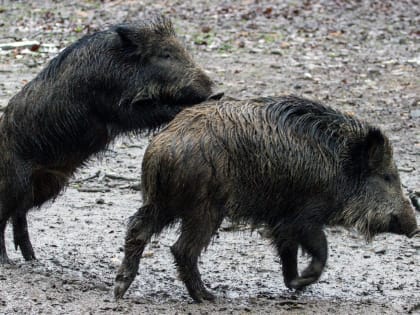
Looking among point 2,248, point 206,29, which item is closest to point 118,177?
point 2,248

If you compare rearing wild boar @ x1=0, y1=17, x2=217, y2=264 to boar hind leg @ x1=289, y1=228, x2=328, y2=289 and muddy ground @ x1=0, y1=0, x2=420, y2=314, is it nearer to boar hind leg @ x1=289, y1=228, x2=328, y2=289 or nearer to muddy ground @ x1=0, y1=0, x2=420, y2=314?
muddy ground @ x1=0, y1=0, x2=420, y2=314

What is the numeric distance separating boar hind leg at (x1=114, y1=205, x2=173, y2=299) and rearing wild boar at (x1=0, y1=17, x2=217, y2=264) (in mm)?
927

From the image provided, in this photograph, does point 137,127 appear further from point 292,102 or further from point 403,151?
point 403,151

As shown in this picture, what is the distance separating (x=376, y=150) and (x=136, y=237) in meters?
1.59

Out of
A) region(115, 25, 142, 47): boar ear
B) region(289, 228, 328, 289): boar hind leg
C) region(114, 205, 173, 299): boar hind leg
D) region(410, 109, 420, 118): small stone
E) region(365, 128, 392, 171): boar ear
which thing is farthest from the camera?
region(410, 109, 420, 118): small stone

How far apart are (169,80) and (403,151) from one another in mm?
3932

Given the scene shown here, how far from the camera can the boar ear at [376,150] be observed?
19.8 feet

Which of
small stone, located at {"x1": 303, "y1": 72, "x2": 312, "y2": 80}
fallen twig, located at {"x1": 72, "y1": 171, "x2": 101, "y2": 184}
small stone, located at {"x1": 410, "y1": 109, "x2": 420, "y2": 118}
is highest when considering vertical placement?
small stone, located at {"x1": 410, "y1": 109, "x2": 420, "y2": 118}

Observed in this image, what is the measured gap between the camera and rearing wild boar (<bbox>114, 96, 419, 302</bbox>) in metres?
5.65

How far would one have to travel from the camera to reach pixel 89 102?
21.6 ft

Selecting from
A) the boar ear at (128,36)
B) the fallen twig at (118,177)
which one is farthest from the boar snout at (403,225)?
the fallen twig at (118,177)

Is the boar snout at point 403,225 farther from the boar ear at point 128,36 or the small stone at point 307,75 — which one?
the small stone at point 307,75

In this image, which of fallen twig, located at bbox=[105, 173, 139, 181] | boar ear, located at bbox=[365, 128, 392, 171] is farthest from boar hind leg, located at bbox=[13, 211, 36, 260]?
boar ear, located at bbox=[365, 128, 392, 171]

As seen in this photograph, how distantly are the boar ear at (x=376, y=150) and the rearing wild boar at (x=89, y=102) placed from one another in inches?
46.3
